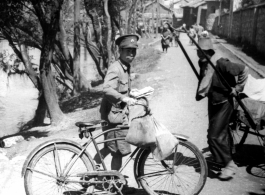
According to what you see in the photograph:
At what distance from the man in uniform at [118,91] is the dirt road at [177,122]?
74 cm

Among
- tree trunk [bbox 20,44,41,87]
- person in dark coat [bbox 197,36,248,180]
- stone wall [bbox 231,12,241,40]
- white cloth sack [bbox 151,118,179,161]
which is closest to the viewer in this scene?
white cloth sack [bbox 151,118,179,161]

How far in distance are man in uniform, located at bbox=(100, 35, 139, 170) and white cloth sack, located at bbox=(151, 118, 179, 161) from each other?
516 mm

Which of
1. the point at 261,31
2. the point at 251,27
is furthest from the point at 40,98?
the point at 251,27

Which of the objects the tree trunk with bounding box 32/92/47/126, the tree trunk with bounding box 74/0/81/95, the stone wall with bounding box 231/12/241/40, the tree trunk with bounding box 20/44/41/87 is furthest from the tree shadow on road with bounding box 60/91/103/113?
the stone wall with bounding box 231/12/241/40

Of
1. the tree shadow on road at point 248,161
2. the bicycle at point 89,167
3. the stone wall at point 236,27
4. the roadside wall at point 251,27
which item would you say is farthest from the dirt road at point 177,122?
the stone wall at point 236,27

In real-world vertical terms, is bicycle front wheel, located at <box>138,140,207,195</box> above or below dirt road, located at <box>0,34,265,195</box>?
above

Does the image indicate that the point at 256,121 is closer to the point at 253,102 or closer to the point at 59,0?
the point at 253,102

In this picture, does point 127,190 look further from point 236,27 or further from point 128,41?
point 236,27

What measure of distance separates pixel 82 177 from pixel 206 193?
150 cm

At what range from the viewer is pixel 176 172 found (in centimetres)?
360

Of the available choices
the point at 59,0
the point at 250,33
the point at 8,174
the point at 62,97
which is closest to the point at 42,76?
the point at 59,0

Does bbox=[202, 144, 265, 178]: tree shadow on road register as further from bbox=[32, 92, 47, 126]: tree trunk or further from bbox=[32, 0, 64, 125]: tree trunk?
bbox=[32, 92, 47, 126]: tree trunk

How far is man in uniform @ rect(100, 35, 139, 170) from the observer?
3.54m

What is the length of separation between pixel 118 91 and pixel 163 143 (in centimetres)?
85
